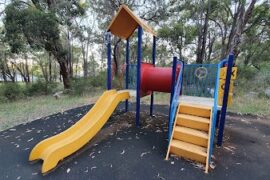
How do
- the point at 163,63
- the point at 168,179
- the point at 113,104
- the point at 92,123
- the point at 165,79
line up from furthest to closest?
the point at 163,63 → the point at 165,79 → the point at 113,104 → the point at 92,123 → the point at 168,179

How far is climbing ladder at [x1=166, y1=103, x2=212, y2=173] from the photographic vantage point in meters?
2.95

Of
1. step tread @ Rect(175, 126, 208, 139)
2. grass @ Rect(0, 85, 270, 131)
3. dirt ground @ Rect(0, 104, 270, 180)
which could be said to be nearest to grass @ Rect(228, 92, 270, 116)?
grass @ Rect(0, 85, 270, 131)

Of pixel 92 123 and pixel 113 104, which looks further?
pixel 113 104

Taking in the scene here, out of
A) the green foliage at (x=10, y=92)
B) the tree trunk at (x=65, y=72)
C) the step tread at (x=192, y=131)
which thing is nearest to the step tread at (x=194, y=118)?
the step tread at (x=192, y=131)

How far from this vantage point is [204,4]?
923cm

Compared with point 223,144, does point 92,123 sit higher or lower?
higher

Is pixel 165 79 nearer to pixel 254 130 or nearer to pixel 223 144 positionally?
pixel 223 144

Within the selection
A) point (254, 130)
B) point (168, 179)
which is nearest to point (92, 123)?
point (168, 179)

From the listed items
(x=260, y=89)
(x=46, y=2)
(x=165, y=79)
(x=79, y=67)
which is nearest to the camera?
(x=165, y=79)

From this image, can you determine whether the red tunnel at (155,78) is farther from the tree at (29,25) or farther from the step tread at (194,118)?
the tree at (29,25)

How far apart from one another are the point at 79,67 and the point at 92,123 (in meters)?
27.3

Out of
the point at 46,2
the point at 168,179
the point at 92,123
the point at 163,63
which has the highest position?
the point at 46,2

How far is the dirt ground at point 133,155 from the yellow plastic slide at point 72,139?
165 mm

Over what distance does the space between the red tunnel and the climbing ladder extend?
86cm
